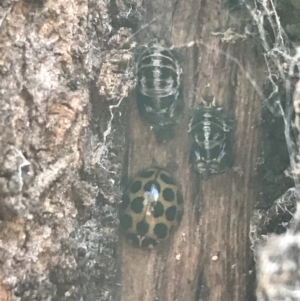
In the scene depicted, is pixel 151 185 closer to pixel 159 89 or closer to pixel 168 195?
pixel 168 195

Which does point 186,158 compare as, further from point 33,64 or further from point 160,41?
point 33,64

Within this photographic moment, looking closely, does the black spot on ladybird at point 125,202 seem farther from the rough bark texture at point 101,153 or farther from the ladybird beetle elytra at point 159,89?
the ladybird beetle elytra at point 159,89

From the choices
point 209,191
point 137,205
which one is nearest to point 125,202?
point 137,205

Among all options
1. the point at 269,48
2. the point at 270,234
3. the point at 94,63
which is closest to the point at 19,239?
the point at 94,63

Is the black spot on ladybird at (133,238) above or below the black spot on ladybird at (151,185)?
below

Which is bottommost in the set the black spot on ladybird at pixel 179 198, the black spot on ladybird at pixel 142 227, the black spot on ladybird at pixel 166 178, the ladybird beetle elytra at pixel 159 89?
the black spot on ladybird at pixel 142 227

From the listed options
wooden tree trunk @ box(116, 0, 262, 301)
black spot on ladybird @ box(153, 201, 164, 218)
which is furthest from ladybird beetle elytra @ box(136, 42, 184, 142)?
black spot on ladybird @ box(153, 201, 164, 218)

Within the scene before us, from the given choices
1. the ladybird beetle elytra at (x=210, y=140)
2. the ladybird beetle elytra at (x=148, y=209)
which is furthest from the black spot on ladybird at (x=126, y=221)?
the ladybird beetle elytra at (x=210, y=140)
